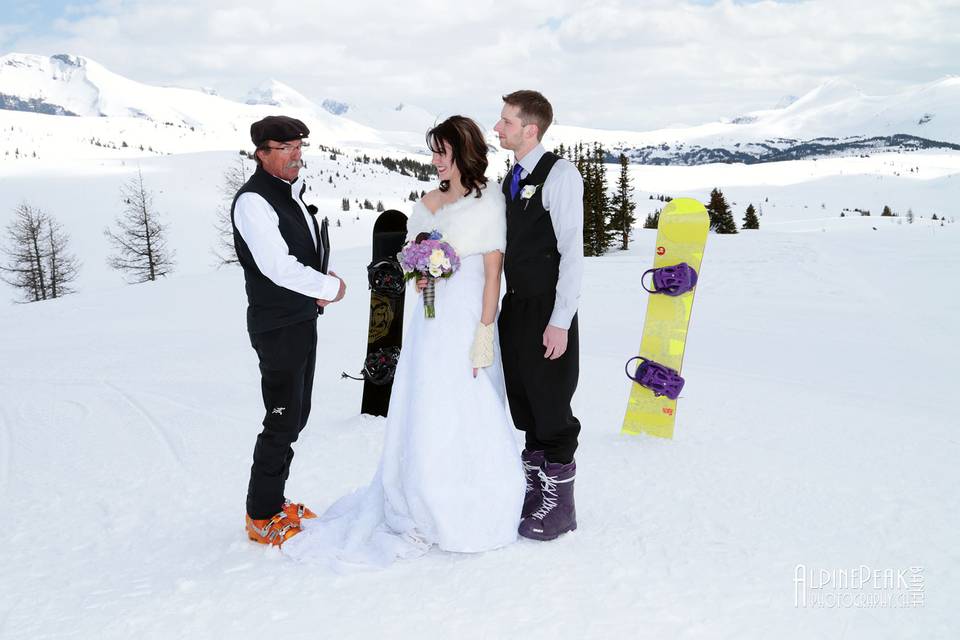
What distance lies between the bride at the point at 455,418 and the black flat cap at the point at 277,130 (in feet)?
2.14

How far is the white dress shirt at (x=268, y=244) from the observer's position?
10.1 feet

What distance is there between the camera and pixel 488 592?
2963 millimetres

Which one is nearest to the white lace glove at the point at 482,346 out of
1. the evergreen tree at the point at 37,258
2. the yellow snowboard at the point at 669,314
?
the yellow snowboard at the point at 669,314

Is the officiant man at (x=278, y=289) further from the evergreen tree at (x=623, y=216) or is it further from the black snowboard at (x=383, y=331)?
the evergreen tree at (x=623, y=216)

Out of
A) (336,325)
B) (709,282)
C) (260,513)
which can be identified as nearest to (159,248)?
(336,325)

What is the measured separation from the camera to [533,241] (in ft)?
10.9

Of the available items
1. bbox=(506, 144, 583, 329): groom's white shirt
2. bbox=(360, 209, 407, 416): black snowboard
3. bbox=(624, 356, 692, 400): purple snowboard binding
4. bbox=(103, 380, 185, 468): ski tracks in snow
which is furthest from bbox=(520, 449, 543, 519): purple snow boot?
bbox=(103, 380, 185, 468): ski tracks in snow

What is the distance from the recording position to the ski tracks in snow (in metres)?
5.12

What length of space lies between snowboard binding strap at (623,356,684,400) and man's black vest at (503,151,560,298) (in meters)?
1.81

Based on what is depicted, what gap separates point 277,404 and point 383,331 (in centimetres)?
253

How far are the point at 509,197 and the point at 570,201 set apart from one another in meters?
0.40

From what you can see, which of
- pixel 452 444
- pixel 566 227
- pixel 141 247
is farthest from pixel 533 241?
pixel 141 247

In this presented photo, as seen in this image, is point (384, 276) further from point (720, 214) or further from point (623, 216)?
point (720, 214)

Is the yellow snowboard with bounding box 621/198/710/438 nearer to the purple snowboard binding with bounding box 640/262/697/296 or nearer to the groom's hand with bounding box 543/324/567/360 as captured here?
the purple snowboard binding with bounding box 640/262/697/296
